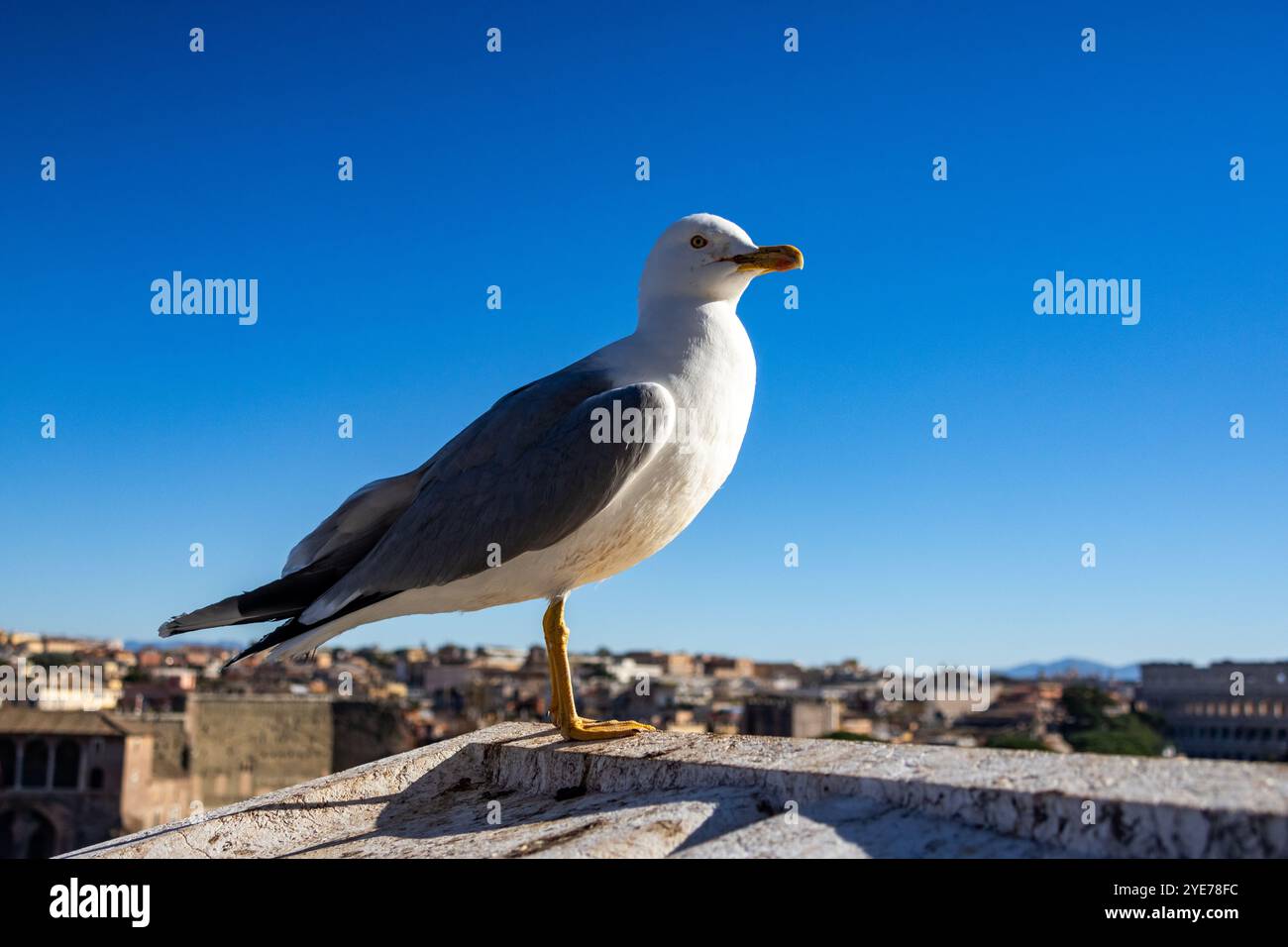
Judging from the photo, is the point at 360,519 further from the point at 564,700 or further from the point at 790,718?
the point at 790,718

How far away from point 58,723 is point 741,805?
31.5m

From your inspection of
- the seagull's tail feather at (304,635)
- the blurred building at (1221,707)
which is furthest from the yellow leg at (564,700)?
the blurred building at (1221,707)

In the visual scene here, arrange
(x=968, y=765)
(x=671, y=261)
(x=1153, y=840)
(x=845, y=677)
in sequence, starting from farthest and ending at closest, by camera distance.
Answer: (x=845, y=677), (x=671, y=261), (x=968, y=765), (x=1153, y=840)

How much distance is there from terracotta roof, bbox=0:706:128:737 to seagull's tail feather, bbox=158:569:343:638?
96.4 feet

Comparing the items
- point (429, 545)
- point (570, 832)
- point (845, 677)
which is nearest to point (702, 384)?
point (429, 545)

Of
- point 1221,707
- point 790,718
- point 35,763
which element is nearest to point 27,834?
point 35,763

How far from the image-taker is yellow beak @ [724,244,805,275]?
2.24 meters

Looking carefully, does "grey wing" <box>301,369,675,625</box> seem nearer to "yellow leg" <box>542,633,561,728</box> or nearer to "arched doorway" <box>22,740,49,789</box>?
"yellow leg" <box>542,633,561,728</box>

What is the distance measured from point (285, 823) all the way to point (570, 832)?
0.64 meters

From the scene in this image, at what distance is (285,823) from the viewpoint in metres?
2.06

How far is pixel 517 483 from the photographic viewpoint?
2.11m

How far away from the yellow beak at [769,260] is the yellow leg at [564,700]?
2.11 feet

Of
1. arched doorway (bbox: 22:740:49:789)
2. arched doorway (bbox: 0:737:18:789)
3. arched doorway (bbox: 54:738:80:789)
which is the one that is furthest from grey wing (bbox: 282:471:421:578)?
arched doorway (bbox: 0:737:18:789)
